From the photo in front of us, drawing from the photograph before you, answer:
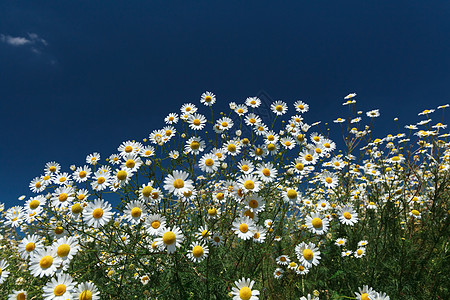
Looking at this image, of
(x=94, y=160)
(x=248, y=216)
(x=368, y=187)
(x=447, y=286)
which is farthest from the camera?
(x=368, y=187)

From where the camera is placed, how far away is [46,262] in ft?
6.75

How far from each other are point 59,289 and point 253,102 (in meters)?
3.24

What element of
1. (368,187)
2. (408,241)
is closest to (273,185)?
(408,241)

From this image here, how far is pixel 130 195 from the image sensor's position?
3025 millimetres

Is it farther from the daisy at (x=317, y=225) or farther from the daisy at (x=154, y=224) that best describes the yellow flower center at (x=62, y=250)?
the daisy at (x=317, y=225)

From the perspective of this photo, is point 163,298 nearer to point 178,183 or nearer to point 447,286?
point 178,183

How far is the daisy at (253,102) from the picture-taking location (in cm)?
380

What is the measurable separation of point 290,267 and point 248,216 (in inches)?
53.7

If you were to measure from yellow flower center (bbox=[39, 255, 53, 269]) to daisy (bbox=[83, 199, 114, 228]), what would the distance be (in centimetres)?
40

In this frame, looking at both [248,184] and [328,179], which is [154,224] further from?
[328,179]

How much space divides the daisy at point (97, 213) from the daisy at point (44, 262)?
370 mm

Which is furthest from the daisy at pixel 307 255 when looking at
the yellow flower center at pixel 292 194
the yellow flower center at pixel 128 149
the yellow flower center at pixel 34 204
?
the yellow flower center at pixel 34 204

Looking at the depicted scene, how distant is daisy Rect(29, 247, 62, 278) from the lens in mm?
2047

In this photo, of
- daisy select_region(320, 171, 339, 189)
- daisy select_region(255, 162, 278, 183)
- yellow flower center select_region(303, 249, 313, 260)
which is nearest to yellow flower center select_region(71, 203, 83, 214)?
daisy select_region(255, 162, 278, 183)
